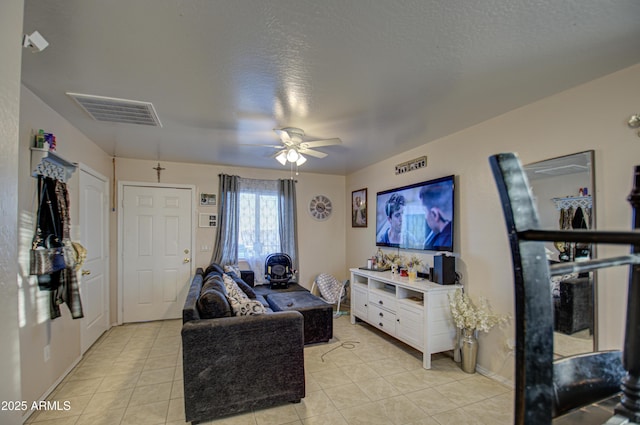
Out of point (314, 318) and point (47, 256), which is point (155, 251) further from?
point (314, 318)

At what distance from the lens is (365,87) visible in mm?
2172

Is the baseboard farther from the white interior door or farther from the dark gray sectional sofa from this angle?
the dark gray sectional sofa

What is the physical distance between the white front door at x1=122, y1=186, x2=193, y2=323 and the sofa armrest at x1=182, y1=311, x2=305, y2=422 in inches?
108

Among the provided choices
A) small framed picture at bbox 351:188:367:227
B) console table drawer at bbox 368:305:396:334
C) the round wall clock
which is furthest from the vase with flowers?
the round wall clock

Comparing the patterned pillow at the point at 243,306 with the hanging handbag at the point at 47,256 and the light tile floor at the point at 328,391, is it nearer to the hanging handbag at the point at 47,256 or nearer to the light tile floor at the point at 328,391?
the light tile floor at the point at 328,391

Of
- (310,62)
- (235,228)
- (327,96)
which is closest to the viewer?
(310,62)

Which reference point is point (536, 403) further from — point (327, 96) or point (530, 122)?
point (530, 122)

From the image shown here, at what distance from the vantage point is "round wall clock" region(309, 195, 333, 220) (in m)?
5.43

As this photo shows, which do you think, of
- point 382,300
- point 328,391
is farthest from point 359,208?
point 328,391

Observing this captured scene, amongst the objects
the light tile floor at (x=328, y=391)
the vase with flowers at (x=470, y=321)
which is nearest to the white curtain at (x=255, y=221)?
the light tile floor at (x=328, y=391)

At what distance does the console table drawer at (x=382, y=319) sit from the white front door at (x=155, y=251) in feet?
9.31

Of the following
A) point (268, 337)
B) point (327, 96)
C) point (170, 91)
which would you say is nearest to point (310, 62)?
point (327, 96)

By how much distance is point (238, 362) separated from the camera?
217 cm

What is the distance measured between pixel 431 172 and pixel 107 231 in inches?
170
